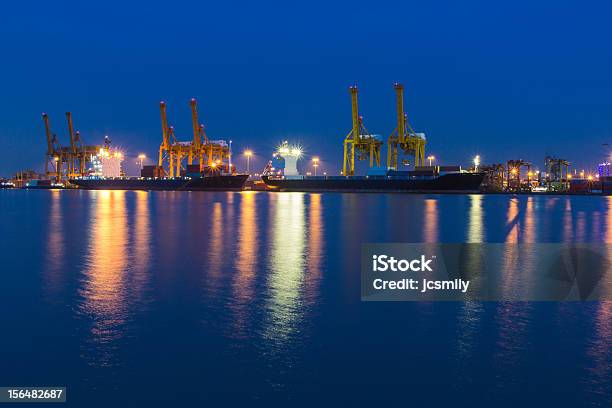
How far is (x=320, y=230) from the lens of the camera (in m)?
23.5

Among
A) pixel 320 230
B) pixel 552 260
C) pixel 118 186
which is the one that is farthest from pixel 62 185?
pixel 552 260

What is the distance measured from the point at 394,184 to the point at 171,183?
169 feet

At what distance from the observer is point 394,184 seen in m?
98.9

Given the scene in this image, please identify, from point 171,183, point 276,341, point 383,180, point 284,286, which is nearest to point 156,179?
point 171,183

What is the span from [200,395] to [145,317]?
10.2 feet

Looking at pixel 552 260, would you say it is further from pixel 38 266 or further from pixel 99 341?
pixel 38 266

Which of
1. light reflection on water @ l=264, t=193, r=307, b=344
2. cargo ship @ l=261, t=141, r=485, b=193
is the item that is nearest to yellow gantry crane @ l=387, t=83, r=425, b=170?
A: cargo ship @ l=261, t=141, r=485, b=193

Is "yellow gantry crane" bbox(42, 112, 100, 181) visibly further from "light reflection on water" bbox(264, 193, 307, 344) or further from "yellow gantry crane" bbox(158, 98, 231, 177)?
"light reflection on water" bbox(264, 193, 307, 344)

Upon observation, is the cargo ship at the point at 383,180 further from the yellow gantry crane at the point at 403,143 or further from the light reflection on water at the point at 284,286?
the light reflection on water at the point at 284,286

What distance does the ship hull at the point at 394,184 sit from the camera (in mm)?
94875

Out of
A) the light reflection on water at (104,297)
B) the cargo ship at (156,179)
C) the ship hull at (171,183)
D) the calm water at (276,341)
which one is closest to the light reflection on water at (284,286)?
the calm water at (276,341)

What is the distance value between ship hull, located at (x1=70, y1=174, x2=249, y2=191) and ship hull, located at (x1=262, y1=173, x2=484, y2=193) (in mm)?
11863

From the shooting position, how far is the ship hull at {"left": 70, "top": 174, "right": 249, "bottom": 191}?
115875mm

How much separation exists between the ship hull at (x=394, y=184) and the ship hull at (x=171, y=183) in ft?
38.9
